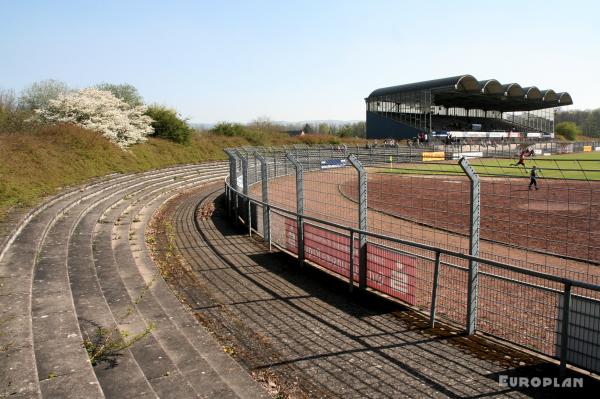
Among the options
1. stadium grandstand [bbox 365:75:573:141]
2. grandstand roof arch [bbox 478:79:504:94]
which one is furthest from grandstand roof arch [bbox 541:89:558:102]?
grandstand roof arch [bbox 478:79:504:94]

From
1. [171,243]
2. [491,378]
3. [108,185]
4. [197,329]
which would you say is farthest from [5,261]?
[108,185]

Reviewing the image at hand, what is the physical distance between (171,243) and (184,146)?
28226 millimetres

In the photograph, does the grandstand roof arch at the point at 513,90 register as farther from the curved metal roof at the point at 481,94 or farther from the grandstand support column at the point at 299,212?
the grandstand support column at the point at 299,212

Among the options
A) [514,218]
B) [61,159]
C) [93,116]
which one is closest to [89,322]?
[514,218]

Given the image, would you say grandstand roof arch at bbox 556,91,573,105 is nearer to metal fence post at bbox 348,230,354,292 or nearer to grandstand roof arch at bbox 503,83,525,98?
grandstand roof arch at bbox 503,83,525,98

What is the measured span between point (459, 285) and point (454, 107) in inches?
3173

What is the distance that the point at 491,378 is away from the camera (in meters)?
4.72

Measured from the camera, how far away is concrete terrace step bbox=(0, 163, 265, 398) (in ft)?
14.2

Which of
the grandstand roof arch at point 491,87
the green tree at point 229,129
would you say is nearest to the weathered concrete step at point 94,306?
the green tree at point 229,129

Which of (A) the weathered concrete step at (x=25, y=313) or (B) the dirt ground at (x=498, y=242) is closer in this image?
(A) the weathered concrete step at (x=25, y=313)

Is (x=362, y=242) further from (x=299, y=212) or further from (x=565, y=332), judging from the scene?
(x=565, y=332)

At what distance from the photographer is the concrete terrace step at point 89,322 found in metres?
4.32

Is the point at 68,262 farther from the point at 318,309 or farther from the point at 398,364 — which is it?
the point at 398,364

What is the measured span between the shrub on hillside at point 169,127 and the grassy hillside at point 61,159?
1279mm
